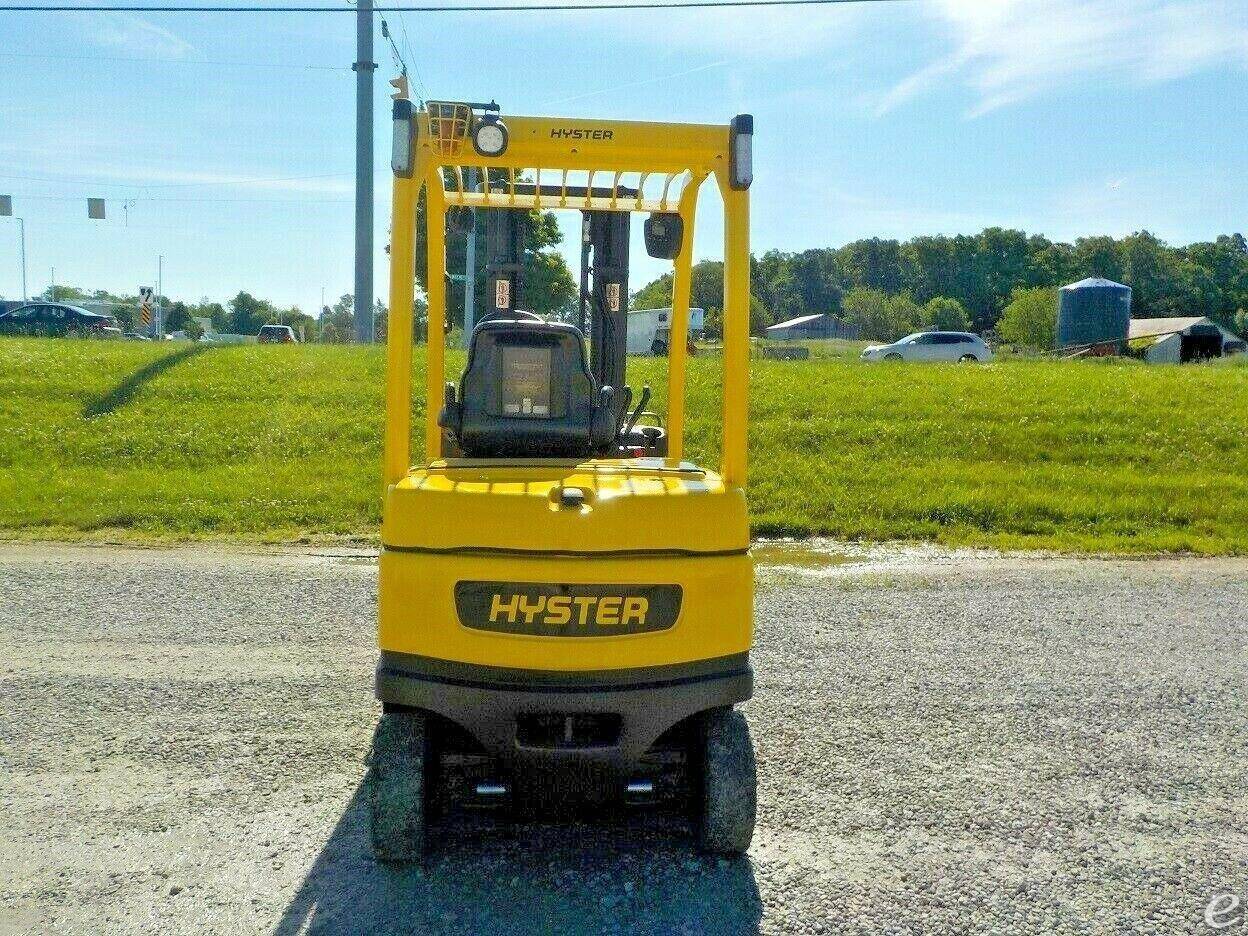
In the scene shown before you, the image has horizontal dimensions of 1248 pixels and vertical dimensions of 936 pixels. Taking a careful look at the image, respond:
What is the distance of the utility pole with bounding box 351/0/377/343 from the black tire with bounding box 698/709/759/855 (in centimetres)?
2263

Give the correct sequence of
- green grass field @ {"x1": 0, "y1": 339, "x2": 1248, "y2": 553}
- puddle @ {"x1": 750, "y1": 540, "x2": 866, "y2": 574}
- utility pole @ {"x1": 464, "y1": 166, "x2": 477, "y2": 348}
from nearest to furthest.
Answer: utility pole @ {"x1": 464, "y1": 166, "x2": 477, "y2": 348}
puddle @ {"x1": 750, "y1": 540, "x2": 866, "y2": 574}
green grass field @ {"x1": 0, "y1": 339, "x2": 1248, "y2": 553}

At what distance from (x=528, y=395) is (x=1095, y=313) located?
65.8m

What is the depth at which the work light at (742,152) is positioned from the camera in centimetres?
387

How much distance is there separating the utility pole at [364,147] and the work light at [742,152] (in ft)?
72.6

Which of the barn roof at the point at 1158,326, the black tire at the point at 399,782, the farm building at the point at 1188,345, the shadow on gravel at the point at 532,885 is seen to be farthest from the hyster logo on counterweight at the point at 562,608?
the barn roof at the point at 1158,326

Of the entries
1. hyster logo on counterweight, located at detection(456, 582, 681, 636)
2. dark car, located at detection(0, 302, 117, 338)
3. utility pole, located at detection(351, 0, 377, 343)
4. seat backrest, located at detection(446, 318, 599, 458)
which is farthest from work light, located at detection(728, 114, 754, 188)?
dark car, located at detection(0, 302, 117, 338)

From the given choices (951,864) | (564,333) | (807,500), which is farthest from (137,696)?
(807,500)

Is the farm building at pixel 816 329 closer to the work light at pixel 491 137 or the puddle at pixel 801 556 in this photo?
the puddle at pixel 801 556

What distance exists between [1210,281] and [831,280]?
139 feet

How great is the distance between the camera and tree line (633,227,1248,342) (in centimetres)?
9875

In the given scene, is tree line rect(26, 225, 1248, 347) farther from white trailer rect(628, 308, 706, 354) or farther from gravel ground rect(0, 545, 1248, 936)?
gravel ground rect(0, 545, 1248, 936)

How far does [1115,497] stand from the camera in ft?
43.8

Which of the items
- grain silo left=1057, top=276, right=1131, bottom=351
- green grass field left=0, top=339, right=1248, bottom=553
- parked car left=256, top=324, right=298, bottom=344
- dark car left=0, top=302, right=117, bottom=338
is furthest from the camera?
grain silo left=1057, top=276, right=1131, bottom=351

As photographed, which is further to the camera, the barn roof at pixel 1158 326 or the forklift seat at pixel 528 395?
the barn roof at pixel 1158 326
